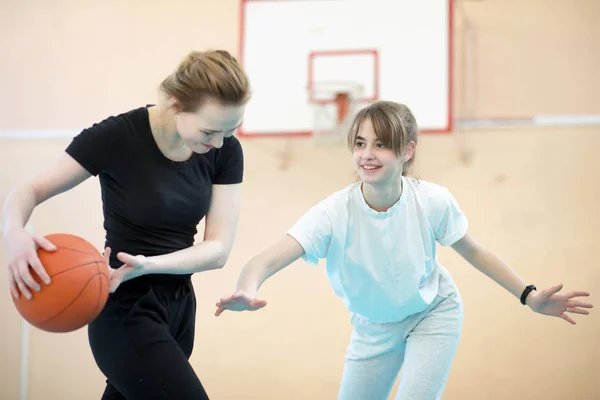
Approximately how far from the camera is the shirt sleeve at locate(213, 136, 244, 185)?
2.57 m

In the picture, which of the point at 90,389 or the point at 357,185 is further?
the point at 90,389

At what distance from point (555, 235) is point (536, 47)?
1.58m

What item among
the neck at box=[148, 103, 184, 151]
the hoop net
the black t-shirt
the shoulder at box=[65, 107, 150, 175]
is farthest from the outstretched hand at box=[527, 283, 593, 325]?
the hoop net

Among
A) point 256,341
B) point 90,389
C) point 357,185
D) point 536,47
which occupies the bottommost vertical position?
point 90,389

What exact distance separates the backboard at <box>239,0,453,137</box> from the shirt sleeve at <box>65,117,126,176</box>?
3.41 metres

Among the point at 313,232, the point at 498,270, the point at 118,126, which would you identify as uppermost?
the point at 118,126

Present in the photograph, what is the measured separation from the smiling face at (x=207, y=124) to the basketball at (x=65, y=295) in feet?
1.73

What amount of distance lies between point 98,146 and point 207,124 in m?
0.40

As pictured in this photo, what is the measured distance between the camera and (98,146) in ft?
7.68

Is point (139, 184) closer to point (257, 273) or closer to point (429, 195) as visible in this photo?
point (257, 273)

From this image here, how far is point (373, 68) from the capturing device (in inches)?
219

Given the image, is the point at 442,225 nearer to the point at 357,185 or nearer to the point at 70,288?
the point at 357,185

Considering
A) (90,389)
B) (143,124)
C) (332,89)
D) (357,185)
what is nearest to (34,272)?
(143,124)

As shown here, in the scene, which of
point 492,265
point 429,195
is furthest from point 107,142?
point 492,265
